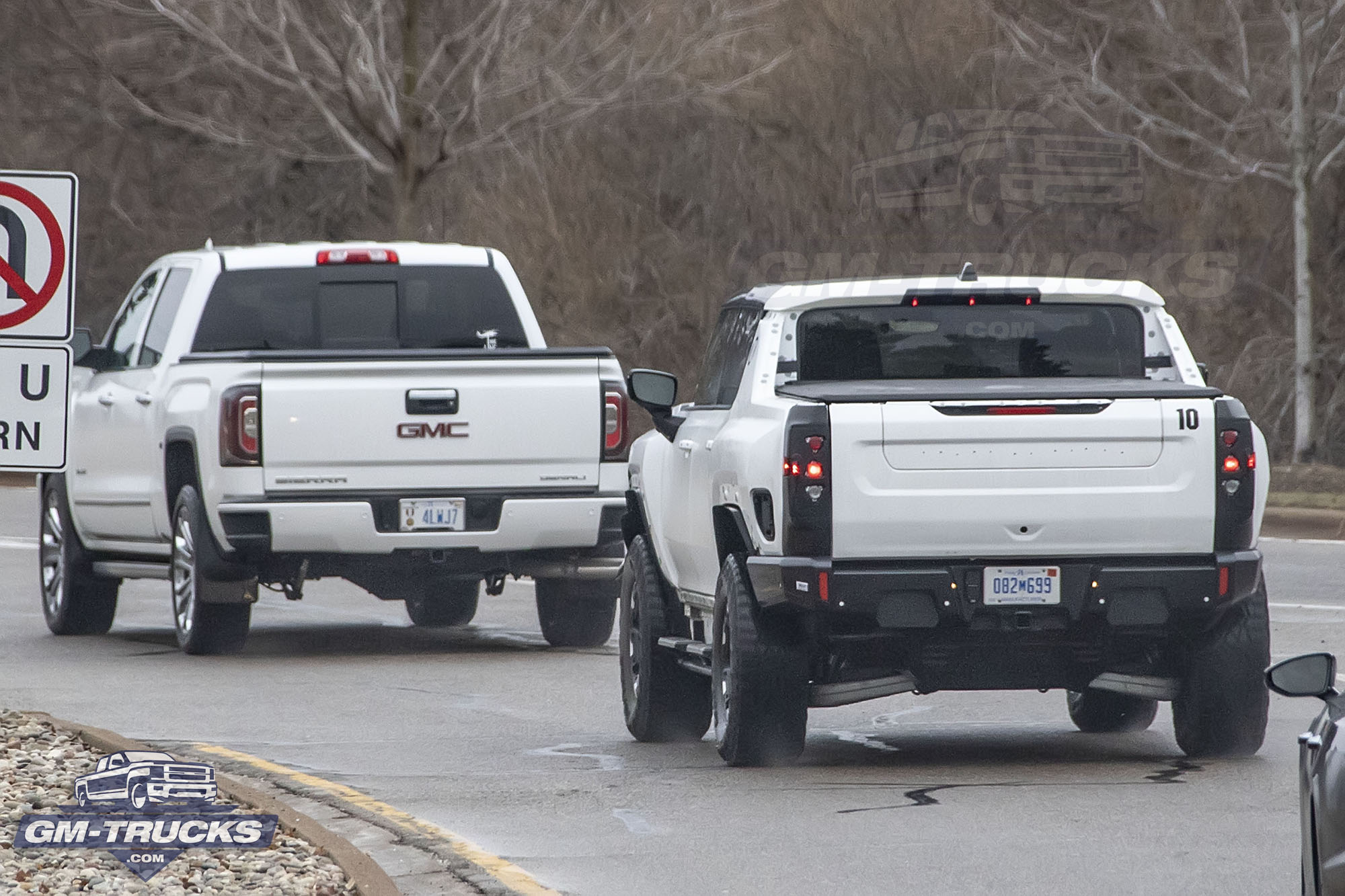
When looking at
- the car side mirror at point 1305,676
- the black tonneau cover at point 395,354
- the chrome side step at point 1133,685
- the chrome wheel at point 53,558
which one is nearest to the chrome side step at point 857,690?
the chrome side step at point 1133,685

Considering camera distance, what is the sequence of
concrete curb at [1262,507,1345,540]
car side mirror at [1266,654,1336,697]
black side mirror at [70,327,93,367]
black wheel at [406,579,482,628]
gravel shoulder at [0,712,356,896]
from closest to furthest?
car side mirror at [1266,654,1336,697], gravel shoulder at [0,712,356,896], black side mirror at [70,327,93,367], black wheel at [406,579,482,628], concrete curb at [1262,507,1345,540]

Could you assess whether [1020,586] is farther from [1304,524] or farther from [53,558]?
[1304,524]

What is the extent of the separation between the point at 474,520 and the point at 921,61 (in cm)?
1679

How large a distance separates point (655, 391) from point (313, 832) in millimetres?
3471

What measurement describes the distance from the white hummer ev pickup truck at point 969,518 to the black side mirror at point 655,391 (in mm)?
574

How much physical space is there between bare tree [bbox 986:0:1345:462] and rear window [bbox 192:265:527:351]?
1089cm

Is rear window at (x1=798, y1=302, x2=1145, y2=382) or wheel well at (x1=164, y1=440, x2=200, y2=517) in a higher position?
rear window at (x1=798, y1=302, x2=1145, y2=382)

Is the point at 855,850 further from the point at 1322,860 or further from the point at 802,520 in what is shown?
the point at 1322,860

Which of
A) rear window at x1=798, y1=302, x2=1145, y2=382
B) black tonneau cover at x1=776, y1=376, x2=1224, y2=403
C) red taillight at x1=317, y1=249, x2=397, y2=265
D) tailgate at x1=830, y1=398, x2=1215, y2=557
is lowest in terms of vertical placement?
tailgate at x1=830, y1=398, x2=1215, y2=557

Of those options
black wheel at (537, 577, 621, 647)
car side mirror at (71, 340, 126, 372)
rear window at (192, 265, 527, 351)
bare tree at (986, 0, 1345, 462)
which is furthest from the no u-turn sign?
bare tree at (986, 0, 1345, 462)

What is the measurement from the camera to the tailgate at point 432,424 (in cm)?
1353
